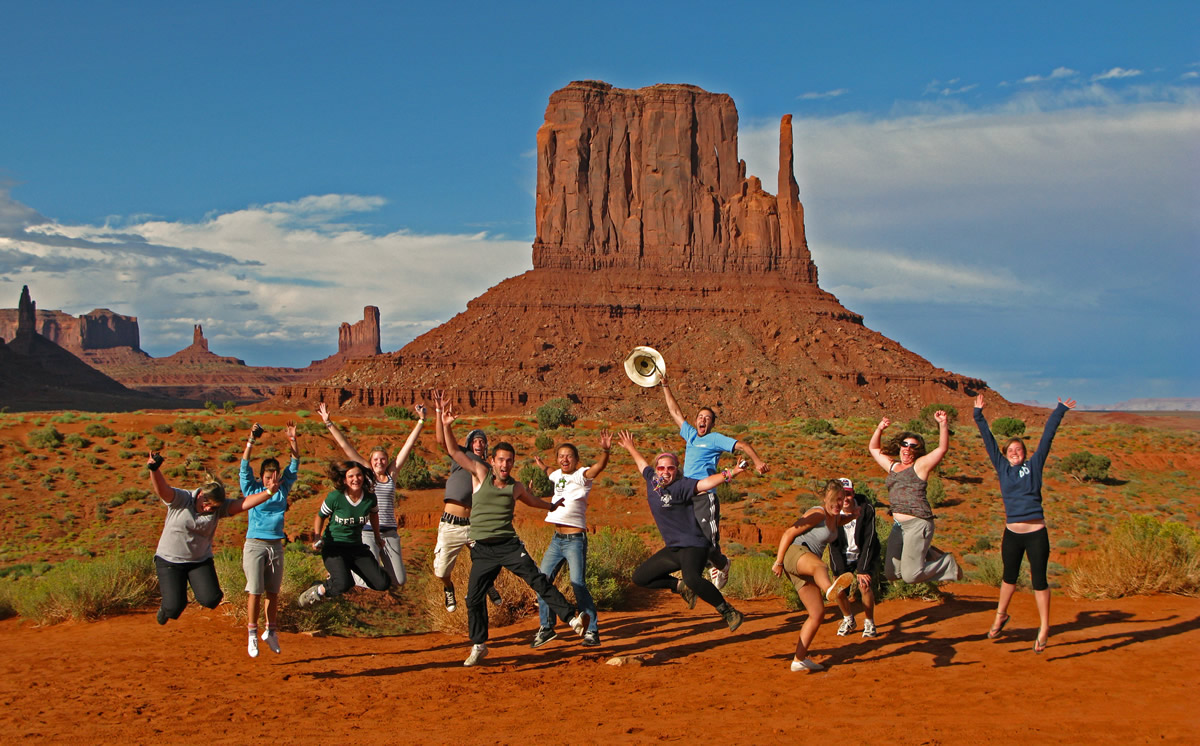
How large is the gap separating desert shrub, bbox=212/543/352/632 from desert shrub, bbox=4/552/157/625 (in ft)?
3.13

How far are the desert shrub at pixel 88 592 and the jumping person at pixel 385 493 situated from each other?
3.70 m

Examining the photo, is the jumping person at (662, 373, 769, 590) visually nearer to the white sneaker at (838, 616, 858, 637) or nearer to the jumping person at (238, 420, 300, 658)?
the white sneaker at (838, 616, 858, 637)

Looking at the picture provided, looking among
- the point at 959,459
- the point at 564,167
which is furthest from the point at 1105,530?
the point at 564,167

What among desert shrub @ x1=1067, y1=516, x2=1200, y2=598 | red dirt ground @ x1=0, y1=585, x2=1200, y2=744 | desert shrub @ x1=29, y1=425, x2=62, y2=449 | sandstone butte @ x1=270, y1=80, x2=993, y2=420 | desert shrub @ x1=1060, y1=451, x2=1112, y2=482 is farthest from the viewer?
sandstone butte @ x1=270, y1=80, x2=993, y2=420

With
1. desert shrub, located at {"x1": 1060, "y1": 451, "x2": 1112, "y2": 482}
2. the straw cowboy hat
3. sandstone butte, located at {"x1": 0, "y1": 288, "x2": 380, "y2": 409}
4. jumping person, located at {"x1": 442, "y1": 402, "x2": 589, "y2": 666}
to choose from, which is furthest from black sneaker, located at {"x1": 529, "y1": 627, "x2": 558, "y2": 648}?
sandstone butte, located at {"x1": 0, "y1": 288, "x2": 380, "y2": 409}

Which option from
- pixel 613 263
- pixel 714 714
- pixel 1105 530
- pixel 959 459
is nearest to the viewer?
pixel 714 714

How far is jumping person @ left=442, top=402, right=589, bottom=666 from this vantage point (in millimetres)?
8305

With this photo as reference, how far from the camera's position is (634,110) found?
10875cm

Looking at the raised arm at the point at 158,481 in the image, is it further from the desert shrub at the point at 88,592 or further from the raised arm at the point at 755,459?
the raised arm at the point at 755,459

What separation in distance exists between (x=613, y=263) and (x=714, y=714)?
95.3 m

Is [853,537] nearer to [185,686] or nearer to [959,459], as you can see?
[185,686]

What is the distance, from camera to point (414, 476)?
93.5 feet

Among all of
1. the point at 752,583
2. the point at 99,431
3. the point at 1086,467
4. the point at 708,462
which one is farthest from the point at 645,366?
the point at 99,431

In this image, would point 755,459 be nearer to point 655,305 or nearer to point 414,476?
point 414,476
